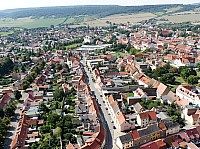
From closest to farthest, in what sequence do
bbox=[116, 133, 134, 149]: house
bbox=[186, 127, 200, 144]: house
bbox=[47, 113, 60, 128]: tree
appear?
bbox=[116, 133, 134, 149]: house < bbox=[186, 127, 200, 144]: house < bbox=[47, 113, 60, 128]: tree

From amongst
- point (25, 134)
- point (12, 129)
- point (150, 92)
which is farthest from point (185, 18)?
point (25, 134)

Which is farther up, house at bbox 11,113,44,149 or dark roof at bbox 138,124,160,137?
dark roof at bbox 138,124,160,137

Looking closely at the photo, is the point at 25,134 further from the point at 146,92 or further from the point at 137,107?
the point at 146,92

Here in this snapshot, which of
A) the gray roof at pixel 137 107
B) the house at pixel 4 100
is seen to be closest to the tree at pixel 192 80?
the gray roof at pixel 137 107

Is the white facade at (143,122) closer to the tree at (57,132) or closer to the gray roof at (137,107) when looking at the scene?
the gray roof at (137,107)

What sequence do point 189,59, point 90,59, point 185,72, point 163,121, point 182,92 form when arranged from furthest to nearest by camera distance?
point 90,59, point 189,59, point 185,72, point 182,92, point 163,121

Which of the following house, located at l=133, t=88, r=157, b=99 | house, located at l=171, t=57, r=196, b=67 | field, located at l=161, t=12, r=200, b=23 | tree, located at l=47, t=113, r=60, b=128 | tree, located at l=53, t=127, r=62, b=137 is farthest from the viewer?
field, located at l=161, t=12, r=200, b=23

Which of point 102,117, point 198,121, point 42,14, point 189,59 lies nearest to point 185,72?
point 189,59

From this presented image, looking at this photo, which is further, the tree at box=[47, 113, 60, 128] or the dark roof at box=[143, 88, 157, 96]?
the dark roof at box=[143, 88, 157, 96]

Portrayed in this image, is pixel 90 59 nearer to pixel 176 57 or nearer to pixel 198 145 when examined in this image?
pixel 176 57

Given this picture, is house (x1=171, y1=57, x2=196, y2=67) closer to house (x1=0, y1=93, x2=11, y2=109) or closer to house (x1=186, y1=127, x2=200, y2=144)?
house (x1=186, y1=127, x2=200, y2=144)

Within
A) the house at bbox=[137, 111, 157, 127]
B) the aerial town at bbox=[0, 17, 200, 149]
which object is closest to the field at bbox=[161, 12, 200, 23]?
the aerial town at bbox=[0, 17, 200, 149]
